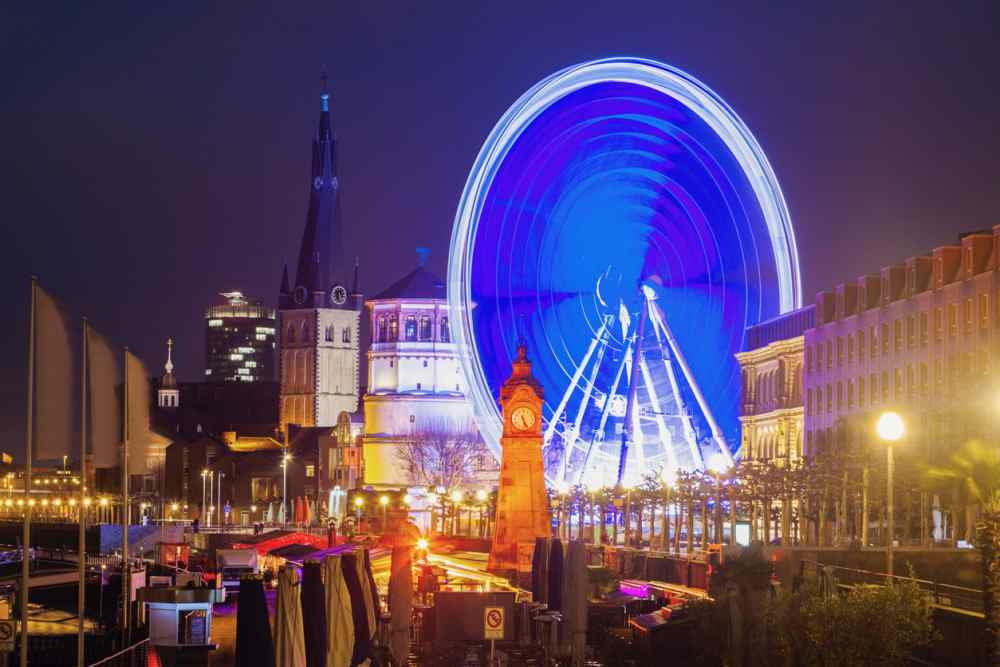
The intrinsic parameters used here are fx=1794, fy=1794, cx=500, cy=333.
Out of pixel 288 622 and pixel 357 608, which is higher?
pixel 288 622

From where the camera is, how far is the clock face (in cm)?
6056

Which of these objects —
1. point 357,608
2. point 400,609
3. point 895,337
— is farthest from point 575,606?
point 895,337

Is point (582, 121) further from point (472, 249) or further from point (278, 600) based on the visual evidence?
point (278, 600)

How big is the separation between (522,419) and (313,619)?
29346mm

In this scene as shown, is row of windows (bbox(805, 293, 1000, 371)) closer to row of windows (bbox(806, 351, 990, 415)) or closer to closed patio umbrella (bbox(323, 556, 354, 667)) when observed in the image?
row of windows (bbox(806, 351, 990, 415))

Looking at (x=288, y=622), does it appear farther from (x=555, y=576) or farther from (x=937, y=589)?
(x=937, y=589)

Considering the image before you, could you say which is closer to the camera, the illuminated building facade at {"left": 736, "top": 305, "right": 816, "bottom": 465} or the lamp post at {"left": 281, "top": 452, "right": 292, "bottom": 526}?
the illuminated building facade at {"left": 736, "top": 305, "right": 816, "bottom": 465}

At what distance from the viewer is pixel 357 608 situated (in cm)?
3588

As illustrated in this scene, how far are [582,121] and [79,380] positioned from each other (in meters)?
46.9

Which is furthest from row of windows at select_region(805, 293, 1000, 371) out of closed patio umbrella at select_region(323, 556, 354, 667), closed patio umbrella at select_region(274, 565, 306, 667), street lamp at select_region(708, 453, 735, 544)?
closed patio umbrella at select_region(274, 565, 306, 667)

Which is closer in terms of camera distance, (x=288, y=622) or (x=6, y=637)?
(x=288, y=622)

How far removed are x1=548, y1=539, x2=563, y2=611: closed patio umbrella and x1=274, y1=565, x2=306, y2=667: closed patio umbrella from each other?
1132 cm

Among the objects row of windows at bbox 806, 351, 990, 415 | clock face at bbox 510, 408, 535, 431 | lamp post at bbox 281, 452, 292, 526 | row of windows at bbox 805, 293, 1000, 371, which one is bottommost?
lamp post at bbox 281, 452, 292, 526

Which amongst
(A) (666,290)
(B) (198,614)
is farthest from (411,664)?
(A) (666,290)
